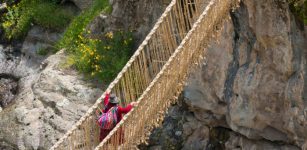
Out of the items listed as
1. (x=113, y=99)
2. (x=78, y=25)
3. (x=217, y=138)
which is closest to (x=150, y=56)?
(x=113, y=99)

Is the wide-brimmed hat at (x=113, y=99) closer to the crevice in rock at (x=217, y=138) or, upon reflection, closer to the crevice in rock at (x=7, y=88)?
the crevice in rock at (x=217, y=138)

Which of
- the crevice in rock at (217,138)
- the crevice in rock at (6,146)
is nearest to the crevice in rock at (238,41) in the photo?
the crevice in rock at (217,138)

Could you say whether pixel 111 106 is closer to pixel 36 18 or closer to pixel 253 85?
pixel 253 85

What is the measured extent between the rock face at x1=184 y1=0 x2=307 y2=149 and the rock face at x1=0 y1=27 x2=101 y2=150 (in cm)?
250

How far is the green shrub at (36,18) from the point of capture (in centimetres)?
1398

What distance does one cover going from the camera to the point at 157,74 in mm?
7191

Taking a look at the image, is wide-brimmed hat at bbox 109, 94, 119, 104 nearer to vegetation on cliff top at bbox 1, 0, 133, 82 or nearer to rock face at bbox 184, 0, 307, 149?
rock face at bbox 184, 0, 307, 149

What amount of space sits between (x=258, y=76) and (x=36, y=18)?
7318mm

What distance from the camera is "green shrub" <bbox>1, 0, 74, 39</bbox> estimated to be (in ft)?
45.9

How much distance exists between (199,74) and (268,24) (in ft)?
5.70

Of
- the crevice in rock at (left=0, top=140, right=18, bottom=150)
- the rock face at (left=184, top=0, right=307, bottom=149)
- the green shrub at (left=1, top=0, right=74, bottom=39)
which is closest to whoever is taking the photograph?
the rock face at (left=184, top=0, right=307, bottom=149)

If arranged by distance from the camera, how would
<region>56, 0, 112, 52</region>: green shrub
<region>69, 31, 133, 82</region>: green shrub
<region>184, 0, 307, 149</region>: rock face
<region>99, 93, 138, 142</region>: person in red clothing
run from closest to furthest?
<region>99, 93, 138, 142</region>: person in red clothing, <region>184, 0, 307, 149</region>: rock face, <region>69, 31, 133, 82</region>: green shrub, <region>56, 0, 112, 52</region>: green shrub

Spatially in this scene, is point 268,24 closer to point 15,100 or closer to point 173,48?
point 173,48

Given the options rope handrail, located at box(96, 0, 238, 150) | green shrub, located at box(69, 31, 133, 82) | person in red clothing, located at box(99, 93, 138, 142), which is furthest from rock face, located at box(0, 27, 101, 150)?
rope handrail, located at box(96, 0, 238, 150)
